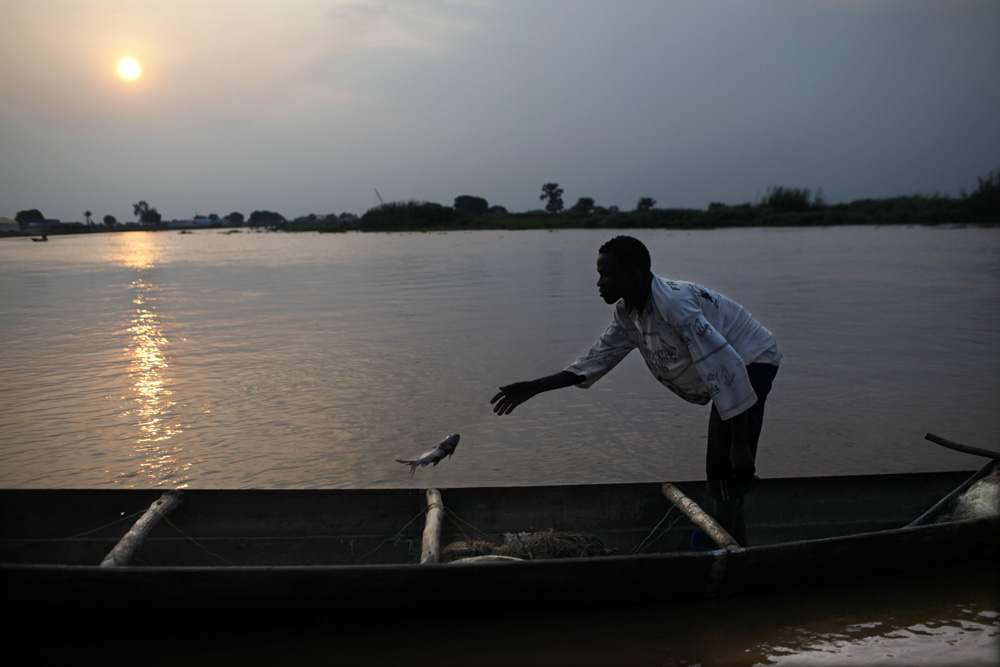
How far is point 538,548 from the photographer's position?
3627 mm

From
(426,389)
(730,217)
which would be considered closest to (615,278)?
(426,389)

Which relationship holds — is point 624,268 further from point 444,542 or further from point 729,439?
point 444,542

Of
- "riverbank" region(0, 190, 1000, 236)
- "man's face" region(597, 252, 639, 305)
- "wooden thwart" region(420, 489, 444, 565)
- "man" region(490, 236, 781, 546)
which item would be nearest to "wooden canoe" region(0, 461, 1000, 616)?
"wooden thwart" region(420, 489, 444, 565)

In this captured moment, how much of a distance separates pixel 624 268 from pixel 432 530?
153cm

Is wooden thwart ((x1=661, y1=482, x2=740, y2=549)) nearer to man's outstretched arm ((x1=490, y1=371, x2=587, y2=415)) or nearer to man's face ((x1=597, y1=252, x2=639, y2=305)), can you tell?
man's outstretched arm ((x1=490, y1=371, x2=587, y2=415))

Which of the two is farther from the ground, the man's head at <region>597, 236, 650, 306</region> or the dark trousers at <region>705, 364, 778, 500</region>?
the man's head at <region>597, 236, 650, 306</region>

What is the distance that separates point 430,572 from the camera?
299cm

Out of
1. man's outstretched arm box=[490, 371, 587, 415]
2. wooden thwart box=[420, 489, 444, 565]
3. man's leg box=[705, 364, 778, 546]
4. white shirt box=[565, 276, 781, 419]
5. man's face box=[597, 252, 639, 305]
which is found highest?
man's face box=[597, 252, 639, 305]

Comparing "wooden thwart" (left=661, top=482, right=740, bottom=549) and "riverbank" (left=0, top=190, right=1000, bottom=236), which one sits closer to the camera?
"wooden thwart" (left=661, top=482, right=740, bottom=549)

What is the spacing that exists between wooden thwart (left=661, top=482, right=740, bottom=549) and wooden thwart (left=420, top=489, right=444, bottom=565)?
46.4 inches

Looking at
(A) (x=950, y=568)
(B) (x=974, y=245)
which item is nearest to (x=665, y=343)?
(A) (x=950, y=568)

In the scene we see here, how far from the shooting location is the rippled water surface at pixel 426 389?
539 centimetres

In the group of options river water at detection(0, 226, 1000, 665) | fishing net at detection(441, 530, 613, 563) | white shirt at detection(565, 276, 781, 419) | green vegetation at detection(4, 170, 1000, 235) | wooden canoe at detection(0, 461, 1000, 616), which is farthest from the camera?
green vegetation at detection(4, 170, 1000, 235)

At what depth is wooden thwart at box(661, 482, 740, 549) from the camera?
3.28 meters
